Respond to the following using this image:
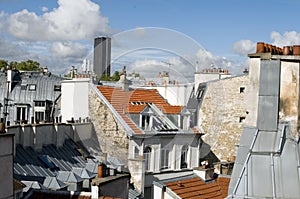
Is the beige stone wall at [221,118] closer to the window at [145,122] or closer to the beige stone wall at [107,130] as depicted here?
the window at [145,122]

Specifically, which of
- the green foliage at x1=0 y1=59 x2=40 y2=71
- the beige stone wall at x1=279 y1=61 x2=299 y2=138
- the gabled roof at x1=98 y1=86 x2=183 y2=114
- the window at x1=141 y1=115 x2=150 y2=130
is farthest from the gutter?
the green foliage at x1=0 y1=59 x2=40 y2=71

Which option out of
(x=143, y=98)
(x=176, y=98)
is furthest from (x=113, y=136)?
(x=176, y=98)

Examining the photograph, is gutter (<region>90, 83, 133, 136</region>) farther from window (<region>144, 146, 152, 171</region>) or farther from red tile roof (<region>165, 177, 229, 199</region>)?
red tile roof (<region>165, 177, 229, 199</region>)

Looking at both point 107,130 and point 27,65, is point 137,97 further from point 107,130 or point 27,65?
point 27,65

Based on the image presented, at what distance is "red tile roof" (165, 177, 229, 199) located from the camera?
16.6m

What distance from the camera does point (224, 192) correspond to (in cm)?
1783

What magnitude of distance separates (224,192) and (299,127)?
10940 millimetres

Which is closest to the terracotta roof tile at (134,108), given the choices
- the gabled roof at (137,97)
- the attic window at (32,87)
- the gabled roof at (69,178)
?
the gabled roof at (137,97)

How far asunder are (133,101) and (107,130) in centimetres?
235

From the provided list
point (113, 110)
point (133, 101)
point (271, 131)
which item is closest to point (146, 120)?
point (113, 110)

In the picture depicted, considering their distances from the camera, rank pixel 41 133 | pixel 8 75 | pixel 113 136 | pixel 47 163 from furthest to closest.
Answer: pixel 8 75
pixel 113 136
pixel 41 133
pixel 47 163

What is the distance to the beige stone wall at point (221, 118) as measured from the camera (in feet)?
89.4

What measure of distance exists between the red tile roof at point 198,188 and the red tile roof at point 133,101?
4614 mm

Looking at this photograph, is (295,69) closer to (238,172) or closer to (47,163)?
(238,172)
